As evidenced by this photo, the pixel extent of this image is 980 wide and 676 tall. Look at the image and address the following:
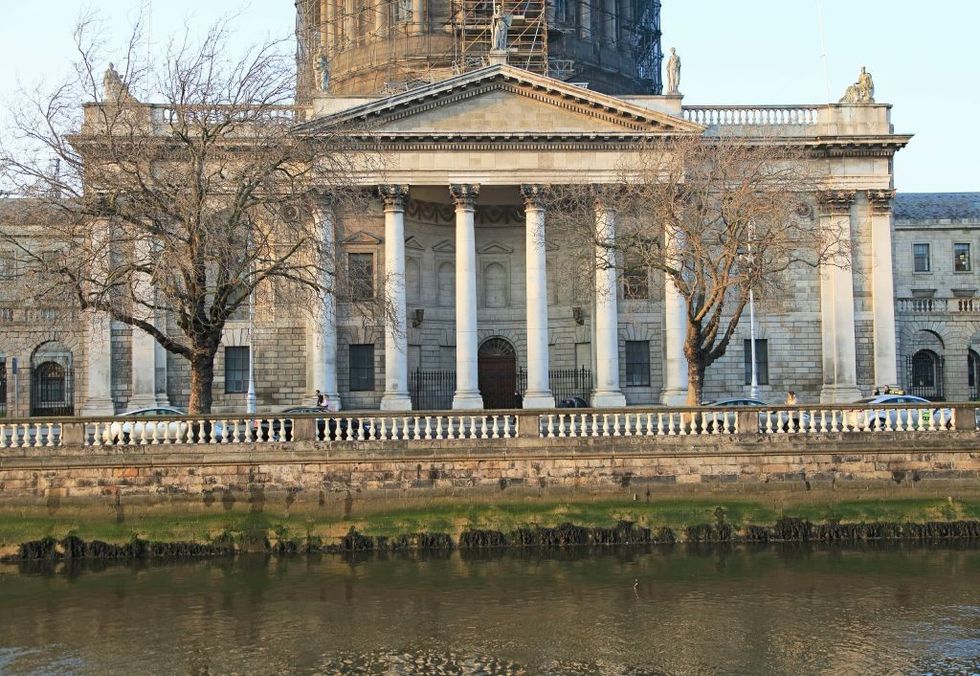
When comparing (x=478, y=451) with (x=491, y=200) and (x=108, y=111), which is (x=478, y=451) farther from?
(x=491, y=200)

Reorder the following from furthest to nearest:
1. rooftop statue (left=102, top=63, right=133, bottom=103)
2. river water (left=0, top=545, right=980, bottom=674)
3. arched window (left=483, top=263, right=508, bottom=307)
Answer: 1. arched window (left=483, top=263, right=508, bottom=307)
2. rooftop statue (left=102, top=63, right=133, bottom=103)
3. river water (left=0, top=545, right=980, bottom=674)

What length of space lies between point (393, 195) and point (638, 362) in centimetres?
1183

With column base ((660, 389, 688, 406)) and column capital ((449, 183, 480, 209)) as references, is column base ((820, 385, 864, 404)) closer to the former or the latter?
column base ((660, 389, 688, 406))

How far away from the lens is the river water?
17.7 m

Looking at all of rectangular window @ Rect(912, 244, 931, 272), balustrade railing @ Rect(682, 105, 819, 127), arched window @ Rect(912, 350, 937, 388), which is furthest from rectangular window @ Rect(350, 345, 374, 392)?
rectangular window @ Rect(912, 244, 931, 272)

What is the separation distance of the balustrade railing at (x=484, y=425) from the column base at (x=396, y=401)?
557 inches

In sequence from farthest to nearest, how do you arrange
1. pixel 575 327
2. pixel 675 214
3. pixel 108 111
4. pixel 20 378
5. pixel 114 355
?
pixel 20 378 < pixel 575 327 < pixel 114 355 < pixel 675 214 < pixel 108 111

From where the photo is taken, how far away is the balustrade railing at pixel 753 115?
45062mm

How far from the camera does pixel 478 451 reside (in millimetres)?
26781

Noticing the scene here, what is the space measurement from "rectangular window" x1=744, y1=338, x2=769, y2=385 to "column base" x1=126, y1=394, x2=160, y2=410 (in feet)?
72.4

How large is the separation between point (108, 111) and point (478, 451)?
12229 mm

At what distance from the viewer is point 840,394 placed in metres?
44.6

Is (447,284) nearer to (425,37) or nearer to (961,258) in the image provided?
(425,37)

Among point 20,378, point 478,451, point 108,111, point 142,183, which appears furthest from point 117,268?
point 20,378
